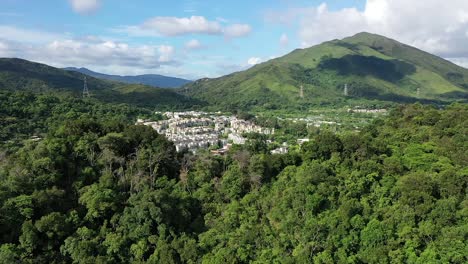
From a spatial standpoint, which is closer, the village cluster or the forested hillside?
the forested hillside

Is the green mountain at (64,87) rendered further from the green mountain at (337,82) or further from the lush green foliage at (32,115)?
the lush green foliage at (32,115)

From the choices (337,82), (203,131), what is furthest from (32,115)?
(337,82)

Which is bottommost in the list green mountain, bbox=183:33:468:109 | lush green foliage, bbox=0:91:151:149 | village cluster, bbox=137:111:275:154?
village cluster, bbox=137:111:275:154

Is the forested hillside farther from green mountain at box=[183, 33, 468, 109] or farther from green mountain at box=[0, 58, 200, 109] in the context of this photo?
green mountain at box=[183, 33, 468, 109]

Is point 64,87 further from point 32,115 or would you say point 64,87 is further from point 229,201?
point 229,201

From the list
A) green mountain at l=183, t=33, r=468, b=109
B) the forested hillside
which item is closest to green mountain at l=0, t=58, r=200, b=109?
green mountain at l=183, t=33, r=468, b=109

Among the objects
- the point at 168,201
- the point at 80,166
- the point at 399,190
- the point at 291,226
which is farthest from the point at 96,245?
the point at 399,190

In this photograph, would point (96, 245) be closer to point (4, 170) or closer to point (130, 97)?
point (4, 170)

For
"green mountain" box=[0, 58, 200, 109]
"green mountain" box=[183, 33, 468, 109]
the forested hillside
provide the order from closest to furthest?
1. the forested hillside
2. "green mountain" box=[0, 58, 200, 109]
3. "green mountain" box=[183, 33, 468, 109]

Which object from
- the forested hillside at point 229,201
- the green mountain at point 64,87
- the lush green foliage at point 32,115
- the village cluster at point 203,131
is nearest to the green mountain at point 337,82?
the green mountain at point 64,87
